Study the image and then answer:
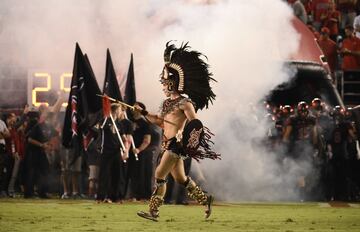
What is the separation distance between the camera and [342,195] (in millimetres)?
19984

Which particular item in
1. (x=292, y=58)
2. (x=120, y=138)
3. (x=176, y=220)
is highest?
(x=292, y=58)

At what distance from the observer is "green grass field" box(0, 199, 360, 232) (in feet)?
41.2

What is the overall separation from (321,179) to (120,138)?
4.56 m

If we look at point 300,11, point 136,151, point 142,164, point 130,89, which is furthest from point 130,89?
point 300,11

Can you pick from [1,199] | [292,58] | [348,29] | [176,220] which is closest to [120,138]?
[1,199]

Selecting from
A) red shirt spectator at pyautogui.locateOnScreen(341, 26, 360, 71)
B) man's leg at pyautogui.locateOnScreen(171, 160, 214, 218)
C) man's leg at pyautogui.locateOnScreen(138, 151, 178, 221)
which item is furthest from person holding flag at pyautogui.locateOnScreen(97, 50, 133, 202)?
red shirt spectator at pyautogui.locateOnScreen(341, 26, 360, 71)

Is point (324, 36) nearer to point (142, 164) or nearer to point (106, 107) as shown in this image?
point (142, 164)

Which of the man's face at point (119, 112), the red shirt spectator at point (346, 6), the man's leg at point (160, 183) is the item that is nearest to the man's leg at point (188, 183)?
the man's leg at point (160, 183)

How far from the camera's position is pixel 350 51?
22.9 m

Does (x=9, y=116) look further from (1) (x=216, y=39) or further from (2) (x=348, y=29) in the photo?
(2) (x=348, y=29)

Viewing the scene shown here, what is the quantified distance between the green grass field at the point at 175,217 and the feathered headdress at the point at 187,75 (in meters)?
1.67

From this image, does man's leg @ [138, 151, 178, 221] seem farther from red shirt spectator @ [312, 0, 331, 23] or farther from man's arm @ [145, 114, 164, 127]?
red shirt spectator @ [312, 0, 331, 23]

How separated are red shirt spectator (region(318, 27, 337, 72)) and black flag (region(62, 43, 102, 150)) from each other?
263 inches

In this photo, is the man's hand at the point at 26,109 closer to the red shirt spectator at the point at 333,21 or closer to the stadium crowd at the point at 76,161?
the stadium crowd at the point at 76,161
